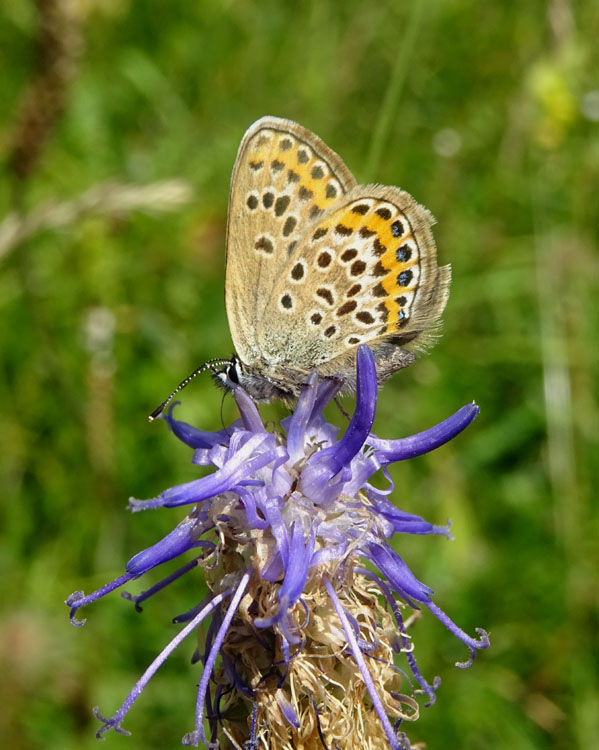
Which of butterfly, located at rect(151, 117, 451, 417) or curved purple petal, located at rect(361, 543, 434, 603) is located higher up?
butterfly, located at rect(151, 117, 451, 417)

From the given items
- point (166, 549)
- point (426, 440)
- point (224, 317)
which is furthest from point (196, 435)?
point (224, 317)

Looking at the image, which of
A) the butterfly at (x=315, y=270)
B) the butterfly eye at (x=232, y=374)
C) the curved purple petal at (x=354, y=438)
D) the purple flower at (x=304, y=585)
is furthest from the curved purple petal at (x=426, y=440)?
the butterfly eye at (x=232, y=374)

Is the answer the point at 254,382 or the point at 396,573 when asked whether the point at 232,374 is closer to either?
the point at 254,382

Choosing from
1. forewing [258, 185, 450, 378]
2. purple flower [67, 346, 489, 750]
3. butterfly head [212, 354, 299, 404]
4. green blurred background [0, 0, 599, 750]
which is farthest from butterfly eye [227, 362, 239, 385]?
green blurred background [0, 0, 599, 750]

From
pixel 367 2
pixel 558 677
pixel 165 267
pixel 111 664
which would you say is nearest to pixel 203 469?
pixel 111 664

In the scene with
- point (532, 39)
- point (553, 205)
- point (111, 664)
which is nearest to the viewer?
point (111, 664)

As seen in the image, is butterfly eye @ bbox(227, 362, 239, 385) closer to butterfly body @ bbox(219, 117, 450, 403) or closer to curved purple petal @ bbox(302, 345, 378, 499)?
butterfly body @ bbox(219, 117, 450, 403)

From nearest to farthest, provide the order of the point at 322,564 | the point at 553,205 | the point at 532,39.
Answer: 1. the point at 322,564
2. the point at 553,205
3. the point at 532,39

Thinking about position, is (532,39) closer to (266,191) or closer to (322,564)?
(266,191)
